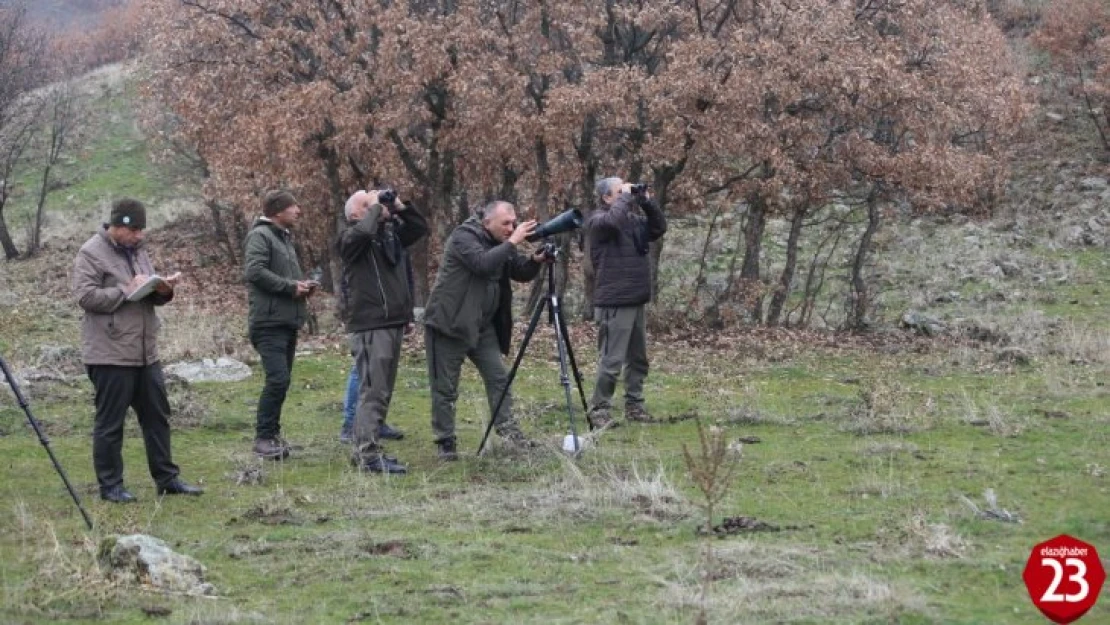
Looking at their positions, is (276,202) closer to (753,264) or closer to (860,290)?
(753,264)

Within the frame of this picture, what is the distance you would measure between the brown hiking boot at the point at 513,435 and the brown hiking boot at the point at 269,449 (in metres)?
1.66

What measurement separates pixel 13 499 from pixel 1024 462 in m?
6.85

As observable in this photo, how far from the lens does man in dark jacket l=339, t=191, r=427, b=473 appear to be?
9.34 meters

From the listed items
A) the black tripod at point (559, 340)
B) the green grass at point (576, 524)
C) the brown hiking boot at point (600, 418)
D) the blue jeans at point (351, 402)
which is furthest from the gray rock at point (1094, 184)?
the blue jeans at point (351, 402)

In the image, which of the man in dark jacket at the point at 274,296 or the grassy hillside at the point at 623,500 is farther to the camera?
the man in dark jacket at the point at 274,296

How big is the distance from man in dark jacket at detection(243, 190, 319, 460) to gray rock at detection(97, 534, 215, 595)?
3359 mm

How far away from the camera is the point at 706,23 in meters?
18.5

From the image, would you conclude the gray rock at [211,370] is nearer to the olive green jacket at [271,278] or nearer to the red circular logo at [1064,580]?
the olive green jacket at [271,278]

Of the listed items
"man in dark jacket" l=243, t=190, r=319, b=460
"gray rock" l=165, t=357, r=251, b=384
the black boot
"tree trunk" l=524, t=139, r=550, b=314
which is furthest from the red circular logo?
"tree trunk" l=524, t=139, r=550, b=314

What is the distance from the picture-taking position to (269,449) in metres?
9.91

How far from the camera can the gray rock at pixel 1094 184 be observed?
93.0ft

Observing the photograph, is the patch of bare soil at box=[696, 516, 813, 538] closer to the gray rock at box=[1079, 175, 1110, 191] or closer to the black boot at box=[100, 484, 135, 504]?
the black boot at box=[100, 484, 135, 504]

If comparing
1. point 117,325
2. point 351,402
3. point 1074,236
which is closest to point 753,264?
point 1074,236

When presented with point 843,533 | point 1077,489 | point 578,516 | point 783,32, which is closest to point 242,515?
point 578,516
